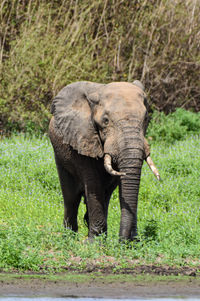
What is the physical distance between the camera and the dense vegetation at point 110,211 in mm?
7055

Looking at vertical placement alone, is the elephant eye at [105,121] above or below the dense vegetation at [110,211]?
above

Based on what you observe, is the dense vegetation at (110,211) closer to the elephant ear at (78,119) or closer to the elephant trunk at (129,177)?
the elephant trunk at (129,177)

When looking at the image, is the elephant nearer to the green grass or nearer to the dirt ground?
the green grass

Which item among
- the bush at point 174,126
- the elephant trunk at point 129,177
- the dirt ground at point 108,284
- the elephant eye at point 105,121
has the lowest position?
the bush at point 174,126

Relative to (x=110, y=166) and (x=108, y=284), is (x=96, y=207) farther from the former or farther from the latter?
(x=108, y=284)

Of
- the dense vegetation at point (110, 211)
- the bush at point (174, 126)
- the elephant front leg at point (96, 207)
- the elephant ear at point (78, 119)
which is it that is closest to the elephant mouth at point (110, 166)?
the elephant ear at point (78, 119)

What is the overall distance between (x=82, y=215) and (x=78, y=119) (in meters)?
2.35

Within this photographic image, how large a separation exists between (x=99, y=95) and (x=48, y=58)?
25.0 feet

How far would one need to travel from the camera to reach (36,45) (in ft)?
49.0

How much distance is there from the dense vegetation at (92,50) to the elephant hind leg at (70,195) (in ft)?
20.3

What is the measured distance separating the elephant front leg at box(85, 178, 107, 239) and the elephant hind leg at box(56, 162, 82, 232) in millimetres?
773

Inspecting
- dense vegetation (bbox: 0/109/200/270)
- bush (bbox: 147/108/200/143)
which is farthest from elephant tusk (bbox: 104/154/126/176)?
bush (bbox: 147/108/200/143)

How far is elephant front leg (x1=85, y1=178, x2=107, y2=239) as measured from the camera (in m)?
7.69

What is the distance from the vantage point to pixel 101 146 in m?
7.50
